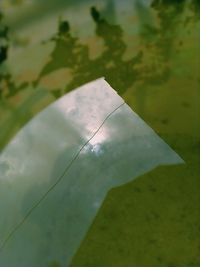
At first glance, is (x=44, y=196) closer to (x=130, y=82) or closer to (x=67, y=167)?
(x=67, y=167)

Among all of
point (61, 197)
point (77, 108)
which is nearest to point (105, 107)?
point (77, 108)

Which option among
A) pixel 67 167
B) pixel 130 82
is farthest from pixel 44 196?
pixel 130 82

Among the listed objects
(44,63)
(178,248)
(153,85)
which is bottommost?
(178,248)

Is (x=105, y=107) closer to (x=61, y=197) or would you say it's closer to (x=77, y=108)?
(x=77, y=108)

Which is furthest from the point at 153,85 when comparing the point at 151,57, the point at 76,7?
the point at 76,7

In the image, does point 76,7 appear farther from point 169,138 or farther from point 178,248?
point 178,248

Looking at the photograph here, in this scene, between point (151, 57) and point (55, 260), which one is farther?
point (151, 57)

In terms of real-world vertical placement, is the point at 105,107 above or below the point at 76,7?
below
